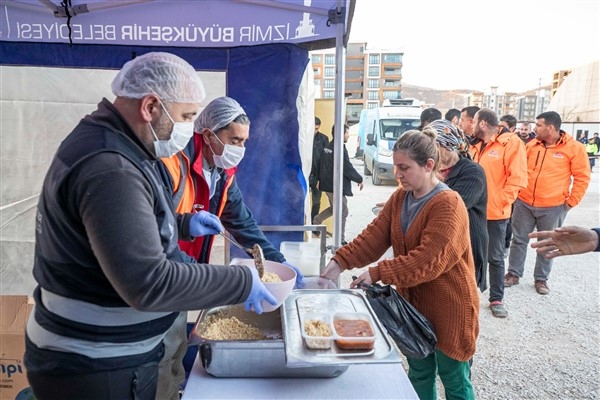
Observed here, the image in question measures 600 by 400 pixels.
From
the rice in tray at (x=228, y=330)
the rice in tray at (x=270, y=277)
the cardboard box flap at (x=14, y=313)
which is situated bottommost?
the cardboard box flap at (x=14, y=313)

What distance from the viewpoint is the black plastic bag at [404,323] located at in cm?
183

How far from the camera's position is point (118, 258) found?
1.06 m

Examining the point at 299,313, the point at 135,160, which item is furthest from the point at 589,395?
the point at 135,160

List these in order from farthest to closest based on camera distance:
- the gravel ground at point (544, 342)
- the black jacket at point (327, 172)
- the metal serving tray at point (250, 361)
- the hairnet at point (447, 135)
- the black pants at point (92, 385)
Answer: the black jacket at point (327, 172)
the gravel ground at point (544, 342)
the hairnet at point (447, 135)
the metal serving tray at point (250, 361)
the black pants at point (92, 385)

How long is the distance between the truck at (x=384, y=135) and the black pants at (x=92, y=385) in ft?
39.0

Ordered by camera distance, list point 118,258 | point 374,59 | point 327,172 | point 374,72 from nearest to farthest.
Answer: point 118,258 < point 327,172 < point 374,59 < point 374,72

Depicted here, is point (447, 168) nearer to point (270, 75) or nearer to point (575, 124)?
point (270, 75)

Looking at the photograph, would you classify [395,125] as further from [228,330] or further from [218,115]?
[228,330]

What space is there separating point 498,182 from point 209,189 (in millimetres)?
3132

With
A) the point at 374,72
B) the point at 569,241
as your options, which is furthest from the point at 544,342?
the point at 374,72

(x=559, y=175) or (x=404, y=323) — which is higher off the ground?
(x=559, y=175)

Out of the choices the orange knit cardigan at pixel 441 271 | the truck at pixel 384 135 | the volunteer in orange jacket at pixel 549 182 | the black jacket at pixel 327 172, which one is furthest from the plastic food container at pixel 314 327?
the truck at pixel 384 135

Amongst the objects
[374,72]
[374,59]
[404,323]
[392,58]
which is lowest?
[404,323]

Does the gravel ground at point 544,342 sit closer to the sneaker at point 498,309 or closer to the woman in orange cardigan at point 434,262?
the sneaker at point 498,309
